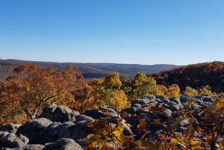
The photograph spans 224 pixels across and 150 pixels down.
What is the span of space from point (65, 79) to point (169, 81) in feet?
256

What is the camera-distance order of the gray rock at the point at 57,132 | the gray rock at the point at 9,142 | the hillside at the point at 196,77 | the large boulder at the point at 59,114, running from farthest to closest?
the hillside at the point at 196,77, the large boulder at the point at 59,114, the gray rock at the point at 57,132, the gray rock at the point at 9,142

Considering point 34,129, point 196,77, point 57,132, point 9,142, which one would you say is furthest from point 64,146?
point 196,77

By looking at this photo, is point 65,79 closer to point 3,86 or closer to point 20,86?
point 20,86

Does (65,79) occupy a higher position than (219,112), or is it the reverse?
(219,112)

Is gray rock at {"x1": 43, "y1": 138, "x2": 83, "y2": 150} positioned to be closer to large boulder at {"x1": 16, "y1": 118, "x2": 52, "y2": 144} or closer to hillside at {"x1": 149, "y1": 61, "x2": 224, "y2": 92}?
large boulder at {"x1": 16, "y1": 118, "x2": 52, "y2": 144}

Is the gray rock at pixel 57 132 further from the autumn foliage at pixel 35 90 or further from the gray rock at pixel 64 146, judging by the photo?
the autumn foliage at pixel 35 90

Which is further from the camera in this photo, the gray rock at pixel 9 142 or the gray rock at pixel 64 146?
the gray rock at pixel 9 142

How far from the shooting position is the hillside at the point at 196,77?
80575 millimetres

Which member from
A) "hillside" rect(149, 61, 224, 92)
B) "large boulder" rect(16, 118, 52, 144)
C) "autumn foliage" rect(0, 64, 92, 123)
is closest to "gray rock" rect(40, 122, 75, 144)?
"large boulder" rect(16, 118, 52, 144)

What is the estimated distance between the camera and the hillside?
3172 inches

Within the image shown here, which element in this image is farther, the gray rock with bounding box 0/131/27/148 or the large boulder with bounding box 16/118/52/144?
the large boulder with bounding box 16/118/52/144

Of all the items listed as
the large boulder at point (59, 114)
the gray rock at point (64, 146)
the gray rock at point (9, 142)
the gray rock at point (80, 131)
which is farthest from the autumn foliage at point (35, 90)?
the gray rock at point (64, 146)

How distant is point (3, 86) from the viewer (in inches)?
703

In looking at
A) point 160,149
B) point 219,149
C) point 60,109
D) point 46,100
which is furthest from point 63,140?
point 46,100
